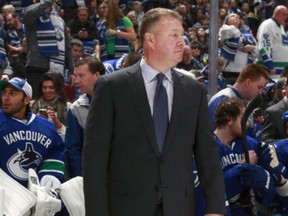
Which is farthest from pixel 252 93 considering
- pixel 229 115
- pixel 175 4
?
pixel 175 4

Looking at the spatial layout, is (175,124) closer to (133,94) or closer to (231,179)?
(133,94)

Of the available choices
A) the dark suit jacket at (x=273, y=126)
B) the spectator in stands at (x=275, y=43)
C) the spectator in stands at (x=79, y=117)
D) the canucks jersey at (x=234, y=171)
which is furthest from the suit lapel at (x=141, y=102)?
the spectator in stands at (x=275, y=43)

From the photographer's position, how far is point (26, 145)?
239 inches

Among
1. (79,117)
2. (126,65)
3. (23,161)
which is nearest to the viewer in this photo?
(23,161)

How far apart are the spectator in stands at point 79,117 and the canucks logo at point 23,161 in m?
0.48

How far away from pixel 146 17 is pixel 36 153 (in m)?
1.89

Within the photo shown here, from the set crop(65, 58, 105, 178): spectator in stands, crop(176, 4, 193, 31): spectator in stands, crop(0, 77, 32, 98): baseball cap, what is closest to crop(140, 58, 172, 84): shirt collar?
crop(0, 77, 32, 98): baseball cap

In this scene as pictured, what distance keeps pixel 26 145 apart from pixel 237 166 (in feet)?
4.41

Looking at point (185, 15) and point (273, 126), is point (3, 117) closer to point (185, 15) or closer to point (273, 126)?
point (273, 126)

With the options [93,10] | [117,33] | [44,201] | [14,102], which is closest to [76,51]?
[117,33]

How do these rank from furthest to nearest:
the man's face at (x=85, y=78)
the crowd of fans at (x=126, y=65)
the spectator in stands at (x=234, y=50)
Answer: the spectator in stands at (x=234, y=50), the man's face at (x=85, y=78), the crowd of fans at (x=126, y=65)

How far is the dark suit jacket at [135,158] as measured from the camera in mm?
4320

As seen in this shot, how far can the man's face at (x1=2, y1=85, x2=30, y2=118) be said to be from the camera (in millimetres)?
6145

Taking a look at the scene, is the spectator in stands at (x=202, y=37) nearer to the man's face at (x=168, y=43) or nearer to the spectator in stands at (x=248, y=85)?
the spectator in stands at (x=248, y=85)
